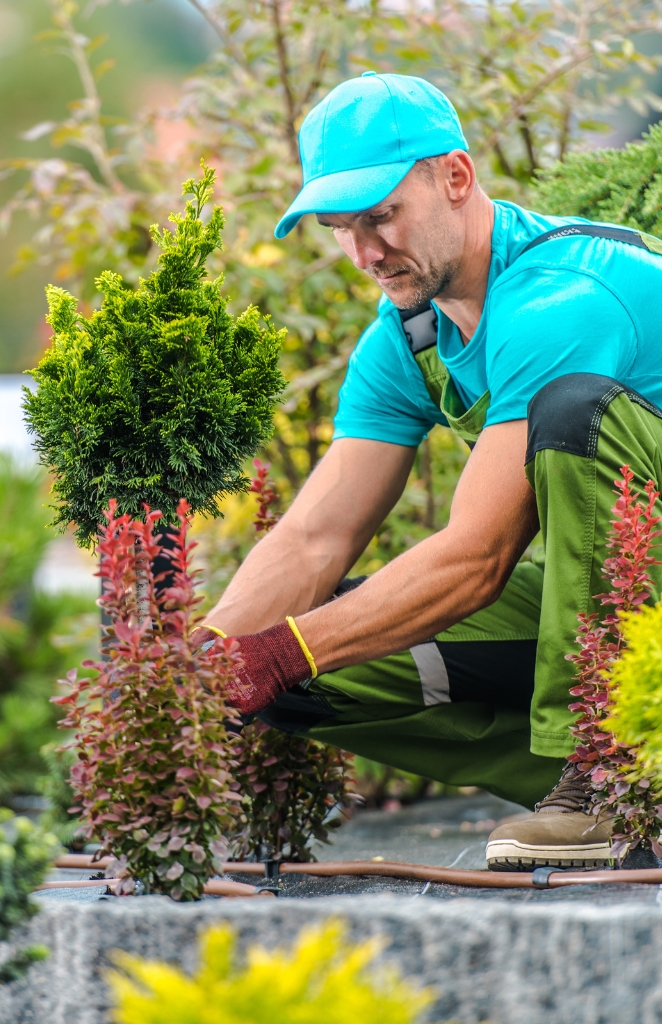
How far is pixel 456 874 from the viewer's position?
5.81 ft

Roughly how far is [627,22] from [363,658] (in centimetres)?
279

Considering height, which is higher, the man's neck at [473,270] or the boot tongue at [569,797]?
the man's neck at [473,270]

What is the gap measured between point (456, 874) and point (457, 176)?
4.79 ft

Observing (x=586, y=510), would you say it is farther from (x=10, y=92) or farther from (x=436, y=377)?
(x=10, y=92)

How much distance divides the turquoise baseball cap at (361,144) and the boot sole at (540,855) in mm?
1270

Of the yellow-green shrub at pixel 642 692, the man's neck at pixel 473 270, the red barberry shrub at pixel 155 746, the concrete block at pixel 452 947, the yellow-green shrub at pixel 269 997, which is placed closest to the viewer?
the yellow-green shrub at pixel 269 997

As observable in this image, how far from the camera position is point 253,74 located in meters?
3.73

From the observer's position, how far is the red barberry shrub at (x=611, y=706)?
160 centimetres

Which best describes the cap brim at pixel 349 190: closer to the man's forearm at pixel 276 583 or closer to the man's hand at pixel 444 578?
the man's hand at pixel 444 578

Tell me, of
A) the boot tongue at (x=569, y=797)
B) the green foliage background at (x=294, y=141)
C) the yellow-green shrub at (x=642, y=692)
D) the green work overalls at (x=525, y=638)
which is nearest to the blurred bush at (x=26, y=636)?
the green foliage background at (x=294, y=141)

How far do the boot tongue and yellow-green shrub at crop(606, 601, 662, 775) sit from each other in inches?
19.0

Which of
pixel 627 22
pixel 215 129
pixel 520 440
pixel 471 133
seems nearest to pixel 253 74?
pixel 215 129

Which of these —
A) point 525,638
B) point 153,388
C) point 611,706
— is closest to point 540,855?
point 611,706

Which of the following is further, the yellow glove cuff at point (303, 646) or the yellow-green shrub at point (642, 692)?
the yellow glove cuff at point (303, 646)
